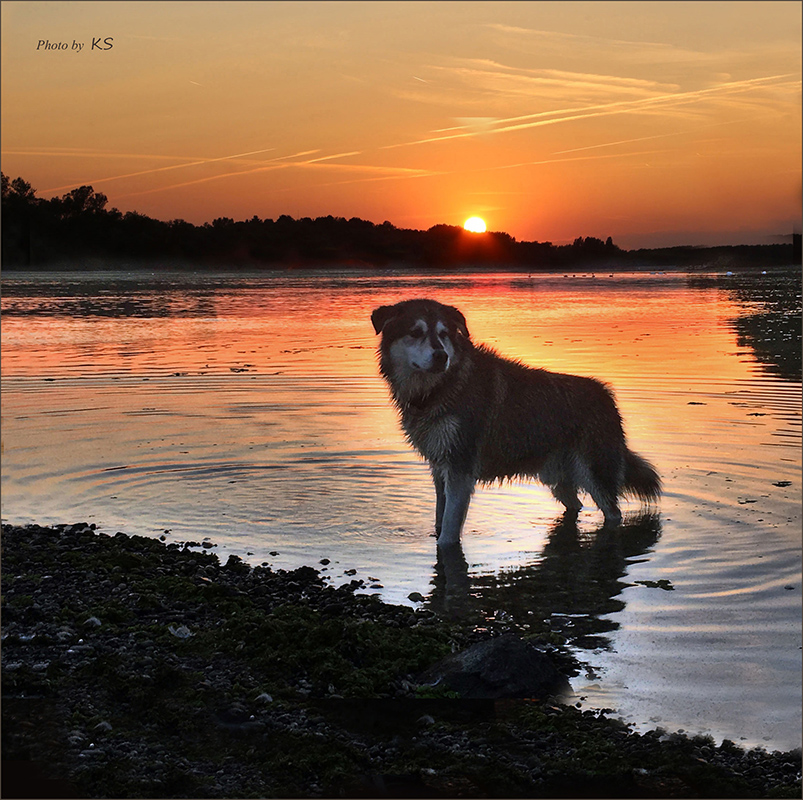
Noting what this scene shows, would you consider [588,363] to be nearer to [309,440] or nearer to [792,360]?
[792,360]

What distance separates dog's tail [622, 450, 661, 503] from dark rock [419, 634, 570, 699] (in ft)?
13.9

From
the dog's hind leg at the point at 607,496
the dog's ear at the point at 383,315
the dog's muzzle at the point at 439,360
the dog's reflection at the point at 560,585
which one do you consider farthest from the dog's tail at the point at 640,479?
the dog's ear at the point at 383,315

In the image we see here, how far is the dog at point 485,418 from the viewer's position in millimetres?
9078

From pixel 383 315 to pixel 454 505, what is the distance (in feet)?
6.22

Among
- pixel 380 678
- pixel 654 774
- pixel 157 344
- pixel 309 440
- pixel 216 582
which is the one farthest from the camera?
pixel 157 344

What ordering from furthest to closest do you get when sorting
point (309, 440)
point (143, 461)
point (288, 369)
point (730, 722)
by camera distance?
1. point (288, 369)
2. point (309, 440)
3. point (143, 461)
4. point (730, 722)

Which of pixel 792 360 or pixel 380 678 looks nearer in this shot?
pixel 380 678

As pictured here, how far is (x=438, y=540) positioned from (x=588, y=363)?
1161 centimetres

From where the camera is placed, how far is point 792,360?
20.5 m

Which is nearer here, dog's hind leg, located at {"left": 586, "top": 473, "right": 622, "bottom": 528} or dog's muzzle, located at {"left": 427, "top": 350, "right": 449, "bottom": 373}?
dog's muzzle, located at {"left": 427, "top": 350, "right": 449, "bottom": 373}

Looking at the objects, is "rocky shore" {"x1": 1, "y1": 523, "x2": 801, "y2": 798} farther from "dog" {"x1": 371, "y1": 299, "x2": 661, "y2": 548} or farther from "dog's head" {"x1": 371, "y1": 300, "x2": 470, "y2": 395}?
"dog's head" {"x1": 371, "y1": 300, "x2": 470, "y2": 395}

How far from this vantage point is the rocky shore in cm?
483

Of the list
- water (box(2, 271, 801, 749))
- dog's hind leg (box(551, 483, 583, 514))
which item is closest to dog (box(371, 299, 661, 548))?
dog's hind leg (box(551, 483, 583, 514))

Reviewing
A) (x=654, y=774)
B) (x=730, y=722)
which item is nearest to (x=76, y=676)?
(x=654, y=774)
